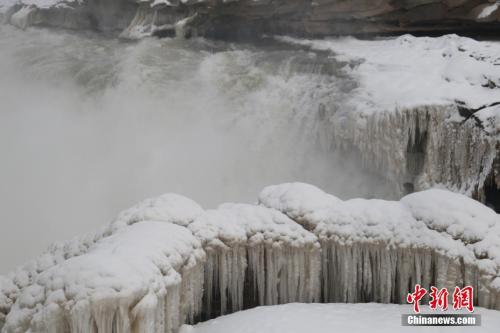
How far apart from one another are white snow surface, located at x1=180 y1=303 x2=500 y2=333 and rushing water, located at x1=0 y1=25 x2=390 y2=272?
557cm

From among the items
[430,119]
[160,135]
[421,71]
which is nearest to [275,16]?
[160,135]

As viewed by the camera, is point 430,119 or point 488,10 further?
point 488,10

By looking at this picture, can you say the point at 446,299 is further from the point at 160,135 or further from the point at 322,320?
the point at 160,135

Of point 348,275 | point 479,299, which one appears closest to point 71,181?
point 348,275

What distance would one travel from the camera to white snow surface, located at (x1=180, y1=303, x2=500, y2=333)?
4324 mm

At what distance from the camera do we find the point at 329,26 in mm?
13594

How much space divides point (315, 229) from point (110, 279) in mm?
2283

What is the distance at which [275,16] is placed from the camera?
1408 cm

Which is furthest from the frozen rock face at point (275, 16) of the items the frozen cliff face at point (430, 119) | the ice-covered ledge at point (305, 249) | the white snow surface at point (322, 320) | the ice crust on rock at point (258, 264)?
the white snow surface at point (322, 320)

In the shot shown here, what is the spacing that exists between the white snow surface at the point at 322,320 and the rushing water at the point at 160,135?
5573mm

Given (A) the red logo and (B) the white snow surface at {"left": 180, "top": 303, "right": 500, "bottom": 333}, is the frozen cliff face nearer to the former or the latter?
(A) the red logo

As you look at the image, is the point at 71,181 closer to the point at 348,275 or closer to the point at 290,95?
the point at 290,95

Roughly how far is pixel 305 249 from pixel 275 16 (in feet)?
33.5

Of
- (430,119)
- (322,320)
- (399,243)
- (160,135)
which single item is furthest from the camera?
(160,135)
